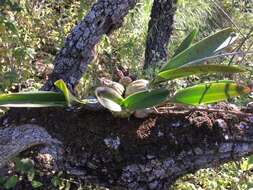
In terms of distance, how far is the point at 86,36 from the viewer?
2.09 m

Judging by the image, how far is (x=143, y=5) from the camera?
14.8ft

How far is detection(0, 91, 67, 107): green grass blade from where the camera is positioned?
1.59 metres

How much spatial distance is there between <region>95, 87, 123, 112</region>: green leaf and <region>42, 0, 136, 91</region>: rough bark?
0.55m

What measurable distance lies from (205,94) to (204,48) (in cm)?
24

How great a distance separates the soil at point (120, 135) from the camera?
1.57m

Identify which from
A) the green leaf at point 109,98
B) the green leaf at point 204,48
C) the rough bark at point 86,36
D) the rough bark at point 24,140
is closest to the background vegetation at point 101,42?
the green leaf at point 204,48

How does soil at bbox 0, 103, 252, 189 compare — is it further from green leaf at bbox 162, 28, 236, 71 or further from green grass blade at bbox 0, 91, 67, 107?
green leaf at bbox 162, 28, 236, 71

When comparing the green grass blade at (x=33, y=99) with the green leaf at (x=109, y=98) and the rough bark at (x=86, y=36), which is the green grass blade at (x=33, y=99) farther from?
the rough bark at (x=86, y=36)

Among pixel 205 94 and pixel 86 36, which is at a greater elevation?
pixel 86 36

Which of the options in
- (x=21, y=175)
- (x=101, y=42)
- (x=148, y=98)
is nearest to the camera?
(x=148, y=98)

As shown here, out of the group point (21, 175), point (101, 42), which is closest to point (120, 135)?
point (21, 175)

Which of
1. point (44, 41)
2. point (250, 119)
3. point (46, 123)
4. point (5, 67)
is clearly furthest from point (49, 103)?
point (44, 41)

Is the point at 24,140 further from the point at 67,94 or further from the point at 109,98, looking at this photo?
the point at 109,98

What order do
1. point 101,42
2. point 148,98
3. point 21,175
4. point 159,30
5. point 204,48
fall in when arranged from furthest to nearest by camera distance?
1. point 159,30
2. point 101,42
3. point 21,175
4. point 204,48
5. point 148,98
